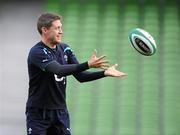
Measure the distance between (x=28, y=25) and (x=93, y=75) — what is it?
4.37m

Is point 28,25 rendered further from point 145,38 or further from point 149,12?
point 145,38

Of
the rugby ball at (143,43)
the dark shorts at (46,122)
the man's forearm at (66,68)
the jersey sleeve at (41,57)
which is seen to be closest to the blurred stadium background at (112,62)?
the rugby ball at (143,43)

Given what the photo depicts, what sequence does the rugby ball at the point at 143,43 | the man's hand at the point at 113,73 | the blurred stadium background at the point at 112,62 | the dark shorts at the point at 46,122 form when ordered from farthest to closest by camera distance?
the blurred stadium background at the point at 112,62 → the rugby ball at the point at 143,43 → the dark shorts at the point at 46,122 → the man's hand at the point at 113,73

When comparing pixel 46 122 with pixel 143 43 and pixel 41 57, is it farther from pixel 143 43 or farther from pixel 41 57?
pixel 143 43

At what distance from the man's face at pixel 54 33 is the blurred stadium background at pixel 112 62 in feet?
8.75

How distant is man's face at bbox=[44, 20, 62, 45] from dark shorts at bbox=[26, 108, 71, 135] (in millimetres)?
655

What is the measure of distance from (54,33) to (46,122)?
0.83m

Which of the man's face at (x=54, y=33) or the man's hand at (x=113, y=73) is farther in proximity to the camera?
the man's face at (x=54, y=33)

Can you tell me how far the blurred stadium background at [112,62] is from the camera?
309 inches

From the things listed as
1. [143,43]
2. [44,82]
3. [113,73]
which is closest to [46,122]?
[44,82]

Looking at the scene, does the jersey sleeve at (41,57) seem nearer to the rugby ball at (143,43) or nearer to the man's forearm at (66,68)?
the man's forearm at (66,68)

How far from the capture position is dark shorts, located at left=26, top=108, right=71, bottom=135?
514 cm

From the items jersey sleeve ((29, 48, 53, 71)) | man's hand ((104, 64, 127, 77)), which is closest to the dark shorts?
jersey sleeve ((29, 48, 53, 71))

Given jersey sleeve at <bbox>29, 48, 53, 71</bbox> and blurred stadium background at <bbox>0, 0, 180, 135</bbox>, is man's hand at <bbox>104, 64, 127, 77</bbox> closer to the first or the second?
jersey sleeve at <bbox>29, 48, 53, 71</bbox>
